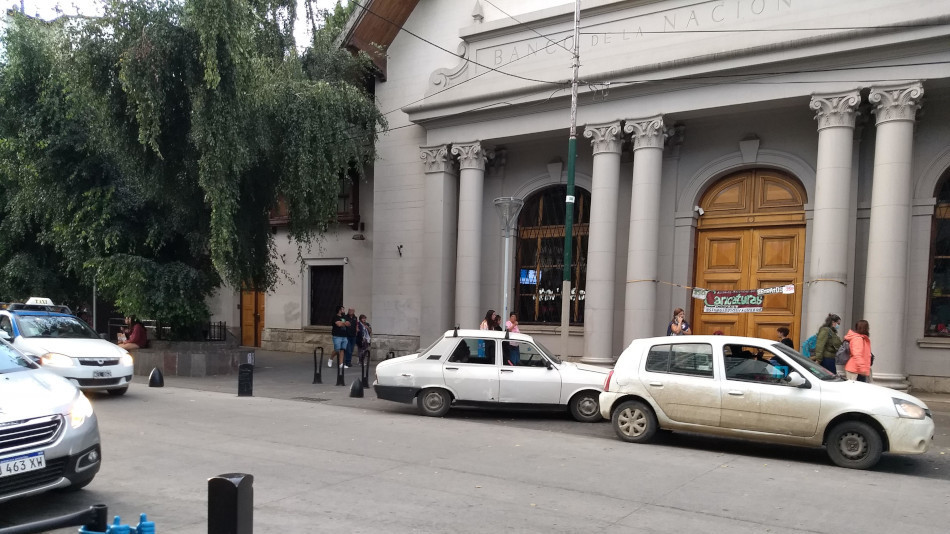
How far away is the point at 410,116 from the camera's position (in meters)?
19.5

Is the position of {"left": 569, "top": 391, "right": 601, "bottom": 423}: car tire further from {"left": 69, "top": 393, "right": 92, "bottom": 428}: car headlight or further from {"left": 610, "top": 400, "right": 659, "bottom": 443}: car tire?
{"left": 69, "top": 393, "right": 92, "bottom": 428}: car headlight

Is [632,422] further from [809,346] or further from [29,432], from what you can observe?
[29,432]

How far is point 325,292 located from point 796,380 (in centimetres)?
1785

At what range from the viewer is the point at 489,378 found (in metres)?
11.1

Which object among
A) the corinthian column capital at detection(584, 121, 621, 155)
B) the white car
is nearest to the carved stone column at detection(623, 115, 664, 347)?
the corinthian column capital at detection(584, 121, 621, 155)

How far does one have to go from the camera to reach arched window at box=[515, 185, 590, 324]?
1858cm

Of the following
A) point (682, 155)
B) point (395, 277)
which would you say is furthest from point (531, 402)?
point (395, 277)

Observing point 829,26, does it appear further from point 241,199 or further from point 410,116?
point 241,199

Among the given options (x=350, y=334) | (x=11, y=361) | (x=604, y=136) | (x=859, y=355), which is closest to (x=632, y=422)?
(x=859, y=355)

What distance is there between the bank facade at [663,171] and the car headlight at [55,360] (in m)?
9.33

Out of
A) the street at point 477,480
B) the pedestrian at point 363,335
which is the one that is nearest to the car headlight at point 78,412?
the street at point 477,480

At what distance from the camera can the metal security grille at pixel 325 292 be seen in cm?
2352

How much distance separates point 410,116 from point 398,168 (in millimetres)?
1735

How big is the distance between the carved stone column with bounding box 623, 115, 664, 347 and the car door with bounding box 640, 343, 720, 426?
6304 mm
